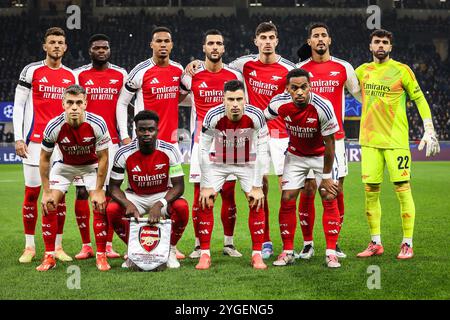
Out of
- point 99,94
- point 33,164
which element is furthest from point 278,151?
point 33,164

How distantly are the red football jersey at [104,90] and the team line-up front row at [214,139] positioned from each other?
12mm

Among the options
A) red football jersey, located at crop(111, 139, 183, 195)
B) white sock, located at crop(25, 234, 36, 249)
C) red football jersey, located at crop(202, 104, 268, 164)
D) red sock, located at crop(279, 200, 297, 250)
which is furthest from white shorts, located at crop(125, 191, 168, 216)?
white sock, located at crop(25, 234, 36, 249)

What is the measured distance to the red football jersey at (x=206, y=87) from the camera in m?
6.79

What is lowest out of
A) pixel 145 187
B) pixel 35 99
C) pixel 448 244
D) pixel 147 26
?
pixel 448 244

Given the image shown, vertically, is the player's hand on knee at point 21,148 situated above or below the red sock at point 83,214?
above

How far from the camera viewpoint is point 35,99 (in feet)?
22.5

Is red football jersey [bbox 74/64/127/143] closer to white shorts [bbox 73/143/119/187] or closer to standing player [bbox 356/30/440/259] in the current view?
white shorts [bbox 73/143/119/187]

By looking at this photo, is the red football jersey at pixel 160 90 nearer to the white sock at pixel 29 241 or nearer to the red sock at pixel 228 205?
the red sock at pixel 228 205

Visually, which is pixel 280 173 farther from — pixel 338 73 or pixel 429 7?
pixel 429 7

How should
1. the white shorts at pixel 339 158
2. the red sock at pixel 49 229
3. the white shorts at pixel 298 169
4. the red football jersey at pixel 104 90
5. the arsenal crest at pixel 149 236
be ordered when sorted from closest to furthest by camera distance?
the arsenal crest at pixel 149 236, the red sock at pixel 49 229, the white shorts at pixel 298 169, the white shorts at pixel 339 158, the red football jersey at pixel 104 90

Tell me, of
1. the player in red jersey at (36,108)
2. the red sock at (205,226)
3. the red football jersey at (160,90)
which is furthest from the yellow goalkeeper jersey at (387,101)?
the player in red jersey at (36,108)

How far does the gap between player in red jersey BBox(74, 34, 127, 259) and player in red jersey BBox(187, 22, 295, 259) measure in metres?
0.81

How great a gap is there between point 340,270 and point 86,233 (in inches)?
101
